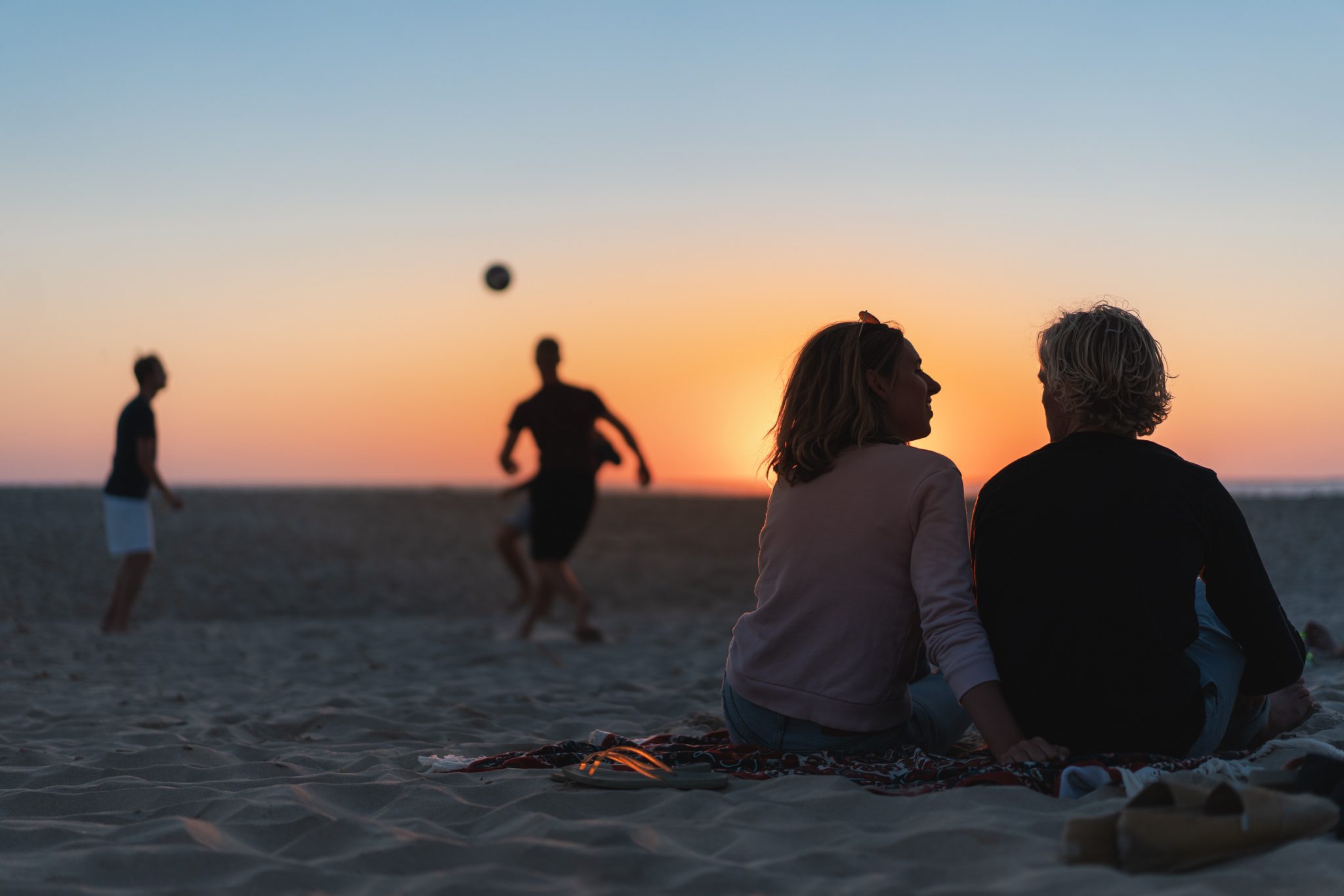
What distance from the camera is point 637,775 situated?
2.78 metres

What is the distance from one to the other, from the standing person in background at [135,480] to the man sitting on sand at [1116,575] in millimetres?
6596

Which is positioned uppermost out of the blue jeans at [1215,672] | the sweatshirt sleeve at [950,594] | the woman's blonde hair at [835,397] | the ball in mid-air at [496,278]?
the ball in mid-air at [496,278]

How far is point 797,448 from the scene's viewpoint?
8.98 feet

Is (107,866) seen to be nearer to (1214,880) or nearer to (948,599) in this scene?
(948,599)

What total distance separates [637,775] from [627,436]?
15.8 ft

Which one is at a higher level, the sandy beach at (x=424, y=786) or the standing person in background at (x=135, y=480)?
the standing person in background at (x=135, y=480)

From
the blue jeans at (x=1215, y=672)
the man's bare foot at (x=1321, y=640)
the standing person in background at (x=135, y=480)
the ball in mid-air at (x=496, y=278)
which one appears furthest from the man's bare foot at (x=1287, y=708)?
the ball in mid-air at (x=496, y=278)

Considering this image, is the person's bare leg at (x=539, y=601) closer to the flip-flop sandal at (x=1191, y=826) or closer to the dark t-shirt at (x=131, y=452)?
the dark t-shirt at (x=131, y=452)

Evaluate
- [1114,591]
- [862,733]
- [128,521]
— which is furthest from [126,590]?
[1114,591]

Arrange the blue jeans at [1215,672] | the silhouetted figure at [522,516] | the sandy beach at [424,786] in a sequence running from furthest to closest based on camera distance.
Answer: the silhouetted figure at [522,516], the blue jeans at [1215,672], the sandy beach at [424,786]

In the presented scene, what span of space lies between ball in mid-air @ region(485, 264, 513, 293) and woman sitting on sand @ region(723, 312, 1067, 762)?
7789 mm

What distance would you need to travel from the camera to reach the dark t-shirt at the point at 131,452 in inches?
304

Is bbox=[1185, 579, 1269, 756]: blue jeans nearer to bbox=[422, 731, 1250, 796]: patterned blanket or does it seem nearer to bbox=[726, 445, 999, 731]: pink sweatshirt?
bbox=[422, 731, 1250, 796]: patterned blanket

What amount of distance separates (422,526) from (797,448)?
50.2ft
